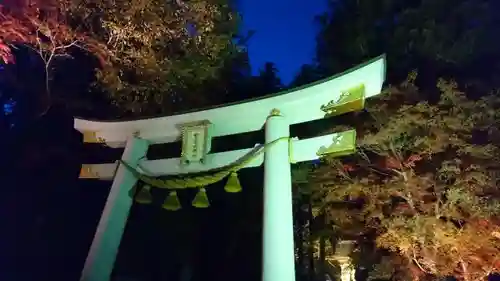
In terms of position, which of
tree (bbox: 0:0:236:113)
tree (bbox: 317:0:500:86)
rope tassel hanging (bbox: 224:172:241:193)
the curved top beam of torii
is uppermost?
tree (bbox: 317:0:500:86)

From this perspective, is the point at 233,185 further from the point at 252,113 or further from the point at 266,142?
the point at 252,113

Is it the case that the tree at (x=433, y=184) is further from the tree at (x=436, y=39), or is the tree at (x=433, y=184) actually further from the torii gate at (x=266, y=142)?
the torii gate at (x=266, y=142)

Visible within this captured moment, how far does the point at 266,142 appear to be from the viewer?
5746 millimetres

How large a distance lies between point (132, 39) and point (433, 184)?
5734mm

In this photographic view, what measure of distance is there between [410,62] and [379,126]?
2.21 metres

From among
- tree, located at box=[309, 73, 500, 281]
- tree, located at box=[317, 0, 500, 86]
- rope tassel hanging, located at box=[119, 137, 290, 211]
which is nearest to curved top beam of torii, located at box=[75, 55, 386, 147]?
rope tassel hanging, located at box=[119, 137, 290, 211]

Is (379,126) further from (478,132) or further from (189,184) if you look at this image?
(189,184)

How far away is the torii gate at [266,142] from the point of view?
5195mm

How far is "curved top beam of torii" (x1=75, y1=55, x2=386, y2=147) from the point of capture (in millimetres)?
5367

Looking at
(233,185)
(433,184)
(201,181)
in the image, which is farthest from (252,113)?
(433,184)

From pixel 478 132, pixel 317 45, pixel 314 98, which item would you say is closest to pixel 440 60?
pixel 478 132

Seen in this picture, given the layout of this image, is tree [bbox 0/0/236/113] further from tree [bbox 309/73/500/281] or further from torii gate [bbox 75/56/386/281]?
tree [bbox 309/73/500/281]

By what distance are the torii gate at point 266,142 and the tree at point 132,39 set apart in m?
0.99

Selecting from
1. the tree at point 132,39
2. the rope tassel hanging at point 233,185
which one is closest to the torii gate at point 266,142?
the rope tassel hanging at point 233,185
